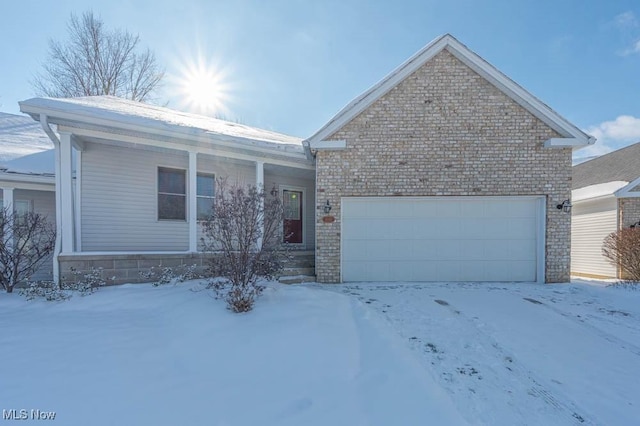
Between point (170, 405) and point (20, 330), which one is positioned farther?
point (20, 330)

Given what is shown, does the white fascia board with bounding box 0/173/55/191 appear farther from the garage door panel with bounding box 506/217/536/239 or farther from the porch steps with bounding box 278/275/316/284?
the garage door panel with bounding box 506/217/536/239

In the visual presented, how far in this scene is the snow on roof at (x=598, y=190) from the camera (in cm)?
1047

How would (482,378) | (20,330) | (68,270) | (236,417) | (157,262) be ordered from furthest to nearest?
(157,262), (68,270), (20,330), (482,378), (236,417)

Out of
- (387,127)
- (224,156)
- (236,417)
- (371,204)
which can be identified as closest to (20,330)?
(236,417)

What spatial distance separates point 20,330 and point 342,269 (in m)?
5.51

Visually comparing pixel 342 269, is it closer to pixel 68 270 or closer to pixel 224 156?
pixel 224 156

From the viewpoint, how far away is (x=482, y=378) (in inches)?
116

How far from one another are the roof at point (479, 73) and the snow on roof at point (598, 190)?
5.47 metres

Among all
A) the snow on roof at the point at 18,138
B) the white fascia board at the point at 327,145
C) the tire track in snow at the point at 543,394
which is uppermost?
the snow on roof at the point at 18,138

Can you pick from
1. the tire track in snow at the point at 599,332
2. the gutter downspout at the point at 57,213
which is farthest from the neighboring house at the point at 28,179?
the tire track in snow at the point at 599,332

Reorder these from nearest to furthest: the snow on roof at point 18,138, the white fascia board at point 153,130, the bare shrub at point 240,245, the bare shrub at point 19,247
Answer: the bare shrub at point 240,245, the bare shrub at point 19,247, the white fascia board at point 153,130, the snow on roof at point 18,138

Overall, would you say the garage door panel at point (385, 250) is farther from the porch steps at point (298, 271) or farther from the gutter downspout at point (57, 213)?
the gutter downspout at point (57, 213)

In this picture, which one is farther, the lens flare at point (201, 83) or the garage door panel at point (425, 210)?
the lens flare at point (201, 83)

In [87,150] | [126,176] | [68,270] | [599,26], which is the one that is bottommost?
[68,270]
